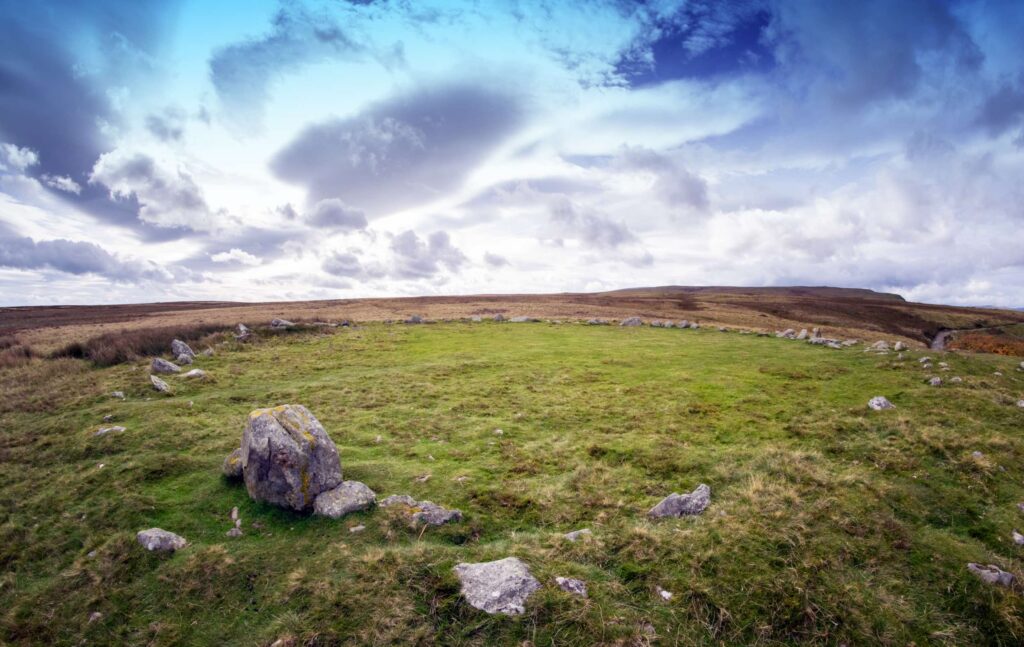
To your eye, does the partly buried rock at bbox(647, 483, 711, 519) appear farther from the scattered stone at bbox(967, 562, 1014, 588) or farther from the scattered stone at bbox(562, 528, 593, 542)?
the scattered stone at bbox(967, 562, 1014, 588)

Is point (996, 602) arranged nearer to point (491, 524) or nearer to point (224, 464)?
point (491, 524)

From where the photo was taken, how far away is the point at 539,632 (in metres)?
5.88

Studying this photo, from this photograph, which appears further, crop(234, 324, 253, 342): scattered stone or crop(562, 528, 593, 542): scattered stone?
crop(234, 324, 253, 342): scattered stone

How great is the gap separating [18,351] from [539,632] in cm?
3750

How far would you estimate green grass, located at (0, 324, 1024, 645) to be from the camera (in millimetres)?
6246

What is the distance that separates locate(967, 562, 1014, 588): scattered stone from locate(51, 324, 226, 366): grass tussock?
107ft

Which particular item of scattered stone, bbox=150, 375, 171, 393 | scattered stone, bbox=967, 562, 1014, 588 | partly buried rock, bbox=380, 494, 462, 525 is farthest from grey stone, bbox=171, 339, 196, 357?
scattered stone, bbox=967, 562, 1014, 588

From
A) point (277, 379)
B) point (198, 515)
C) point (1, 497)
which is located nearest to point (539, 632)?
point (198, 515)

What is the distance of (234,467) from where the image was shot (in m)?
10.5

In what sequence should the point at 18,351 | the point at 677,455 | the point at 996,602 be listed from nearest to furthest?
1. the point at 996,602
2. the point at 677,455
3. the point at 18,351

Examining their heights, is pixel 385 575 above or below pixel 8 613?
above

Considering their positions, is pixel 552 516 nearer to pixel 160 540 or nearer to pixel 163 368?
pixel 160 540

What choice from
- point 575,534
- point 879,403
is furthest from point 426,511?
point 879,403

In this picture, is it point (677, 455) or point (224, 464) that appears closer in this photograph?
point (224, 464)
